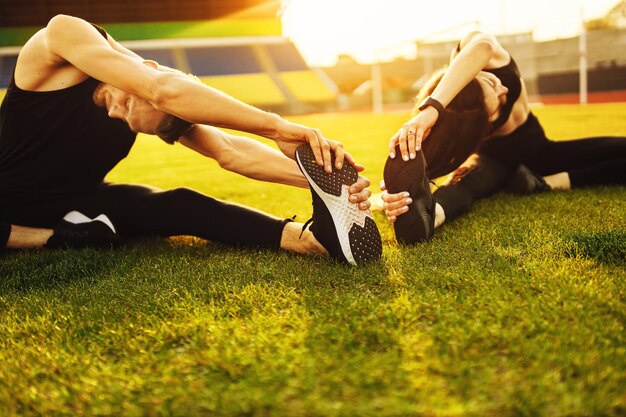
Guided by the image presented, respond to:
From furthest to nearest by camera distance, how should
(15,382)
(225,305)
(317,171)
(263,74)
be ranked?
(263,74) → (317,171) → (225,305) → (15,382)

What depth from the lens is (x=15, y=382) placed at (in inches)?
46.3

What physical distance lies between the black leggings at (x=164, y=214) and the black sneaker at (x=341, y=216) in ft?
1.06

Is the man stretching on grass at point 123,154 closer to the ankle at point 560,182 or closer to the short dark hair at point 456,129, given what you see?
the short dark hair at point 456,129

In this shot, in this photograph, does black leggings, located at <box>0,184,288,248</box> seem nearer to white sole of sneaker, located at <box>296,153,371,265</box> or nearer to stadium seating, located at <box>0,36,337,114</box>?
white sole of sneaker, located at <box>296,153,371,265</box>

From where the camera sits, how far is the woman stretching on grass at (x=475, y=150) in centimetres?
205

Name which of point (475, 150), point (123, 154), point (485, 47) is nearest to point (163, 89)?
point (123, 154)

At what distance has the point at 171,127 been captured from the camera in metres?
2.15

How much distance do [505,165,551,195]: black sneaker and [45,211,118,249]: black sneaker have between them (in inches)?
85.6

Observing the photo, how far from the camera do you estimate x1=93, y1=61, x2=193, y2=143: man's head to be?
2.09 metres

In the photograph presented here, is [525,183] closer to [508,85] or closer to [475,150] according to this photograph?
[475,150]

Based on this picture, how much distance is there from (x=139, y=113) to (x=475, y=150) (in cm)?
163

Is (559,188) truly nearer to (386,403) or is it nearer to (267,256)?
(267,256)

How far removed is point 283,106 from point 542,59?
10.4 metres

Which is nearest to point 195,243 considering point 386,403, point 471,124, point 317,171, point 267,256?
point 267,256
